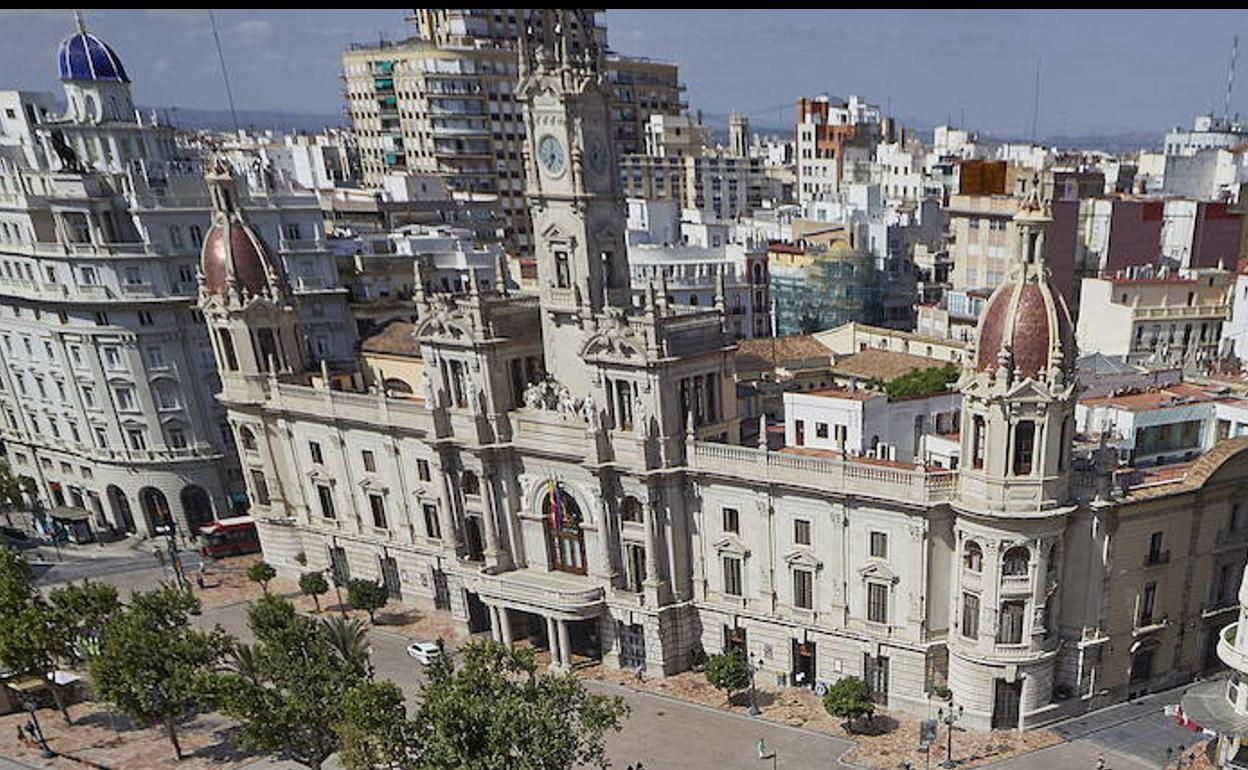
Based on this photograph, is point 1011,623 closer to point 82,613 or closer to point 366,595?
point 366,595

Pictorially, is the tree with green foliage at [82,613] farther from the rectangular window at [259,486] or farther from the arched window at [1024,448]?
the arched window at [1024,448]

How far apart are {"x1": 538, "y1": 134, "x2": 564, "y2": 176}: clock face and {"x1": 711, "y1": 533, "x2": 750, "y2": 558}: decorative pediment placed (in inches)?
851

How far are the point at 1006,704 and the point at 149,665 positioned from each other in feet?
131

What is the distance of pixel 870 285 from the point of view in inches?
3565

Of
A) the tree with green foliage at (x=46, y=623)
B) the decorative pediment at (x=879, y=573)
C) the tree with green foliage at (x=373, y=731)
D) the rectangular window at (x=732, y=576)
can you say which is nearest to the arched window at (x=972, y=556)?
the decorative pediment at (x=879, y=573)

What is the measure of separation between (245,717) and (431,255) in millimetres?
53752

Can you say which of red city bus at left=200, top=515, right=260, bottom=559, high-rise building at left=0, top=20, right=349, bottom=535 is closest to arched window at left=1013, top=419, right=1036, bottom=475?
high-rise building at left=0, top=20, right=349, bottom=535

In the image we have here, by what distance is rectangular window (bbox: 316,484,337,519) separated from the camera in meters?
60.0

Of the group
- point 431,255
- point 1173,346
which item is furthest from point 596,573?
point 1173,346

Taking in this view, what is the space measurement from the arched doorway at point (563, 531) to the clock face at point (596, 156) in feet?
58.6

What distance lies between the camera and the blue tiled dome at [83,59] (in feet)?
235

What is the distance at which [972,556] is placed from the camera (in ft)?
133

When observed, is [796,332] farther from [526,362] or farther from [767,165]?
[767,165]

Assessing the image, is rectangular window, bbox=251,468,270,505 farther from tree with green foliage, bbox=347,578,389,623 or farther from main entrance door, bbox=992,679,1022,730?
main entrance door, bbox=992,679,1022,730
